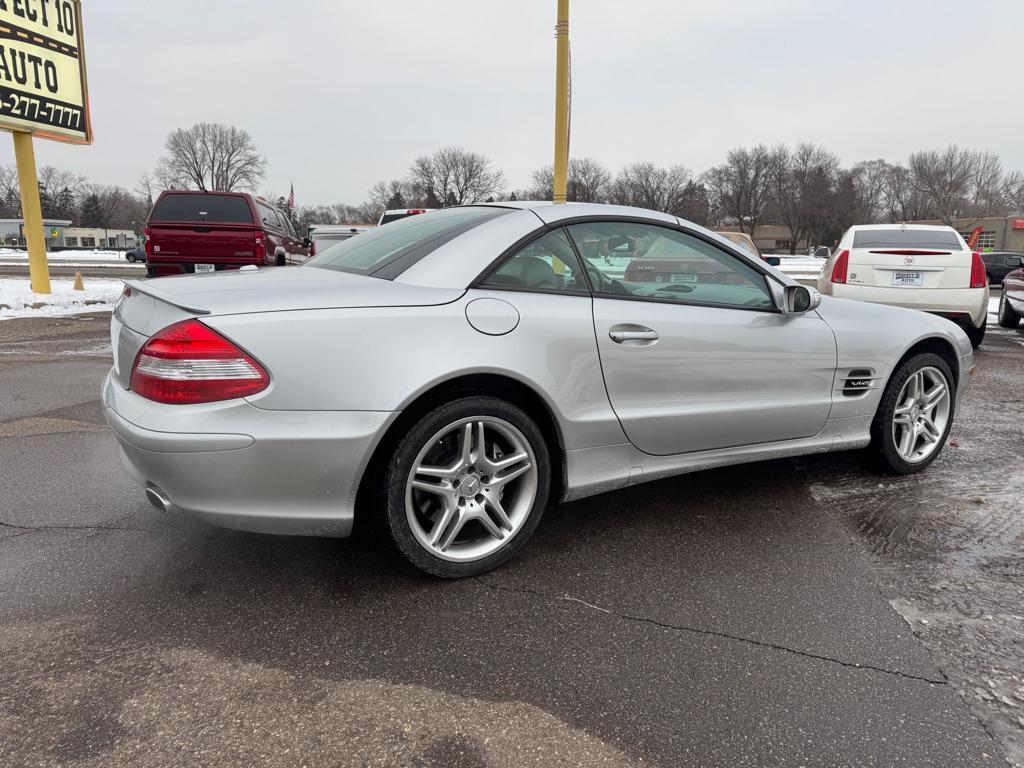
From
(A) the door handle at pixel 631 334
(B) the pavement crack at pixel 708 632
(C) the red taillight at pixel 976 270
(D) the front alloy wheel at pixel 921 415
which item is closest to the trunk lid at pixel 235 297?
(A) the door handle at pixel 631 334

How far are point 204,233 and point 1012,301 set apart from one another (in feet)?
43.8

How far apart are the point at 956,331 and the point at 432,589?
136 inches

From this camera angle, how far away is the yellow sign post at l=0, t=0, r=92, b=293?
12.5m

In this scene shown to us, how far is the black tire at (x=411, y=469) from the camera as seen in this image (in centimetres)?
243

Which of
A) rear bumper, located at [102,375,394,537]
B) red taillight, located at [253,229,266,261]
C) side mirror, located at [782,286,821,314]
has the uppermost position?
red taillight, located at [253,229,266,261]

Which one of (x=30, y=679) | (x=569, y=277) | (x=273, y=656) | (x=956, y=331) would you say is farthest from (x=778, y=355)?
(x=30, y=679)

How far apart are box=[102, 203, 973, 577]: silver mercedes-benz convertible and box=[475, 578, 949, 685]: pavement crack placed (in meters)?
0.20

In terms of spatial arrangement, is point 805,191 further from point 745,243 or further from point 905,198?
point 745,243

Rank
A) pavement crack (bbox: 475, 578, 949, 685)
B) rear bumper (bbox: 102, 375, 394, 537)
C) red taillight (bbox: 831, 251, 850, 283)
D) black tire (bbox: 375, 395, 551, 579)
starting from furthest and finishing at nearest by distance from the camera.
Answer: red taillight (bbox: 831, 251, 850, 283) < black tire (bbox: 375, 395, 551, 579) < rear bumper (bbox: 102, 375, 394, 537) < pavement crack (bbox: 475, 578, 949, 685)

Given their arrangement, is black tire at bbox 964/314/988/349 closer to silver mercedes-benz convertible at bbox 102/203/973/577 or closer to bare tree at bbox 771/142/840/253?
silver mercedes-benz convertible at bbox 102/203/973/577

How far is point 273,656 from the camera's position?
2137 mm

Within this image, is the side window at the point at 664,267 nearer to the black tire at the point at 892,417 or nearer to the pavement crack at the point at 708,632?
the black tire at the point at 892,417

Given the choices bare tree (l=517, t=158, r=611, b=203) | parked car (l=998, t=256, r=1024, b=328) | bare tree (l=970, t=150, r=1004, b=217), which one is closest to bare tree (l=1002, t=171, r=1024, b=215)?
bare tree (l=970, t=150, r=1004, b=217)

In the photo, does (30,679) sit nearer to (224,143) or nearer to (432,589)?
(432,589)
